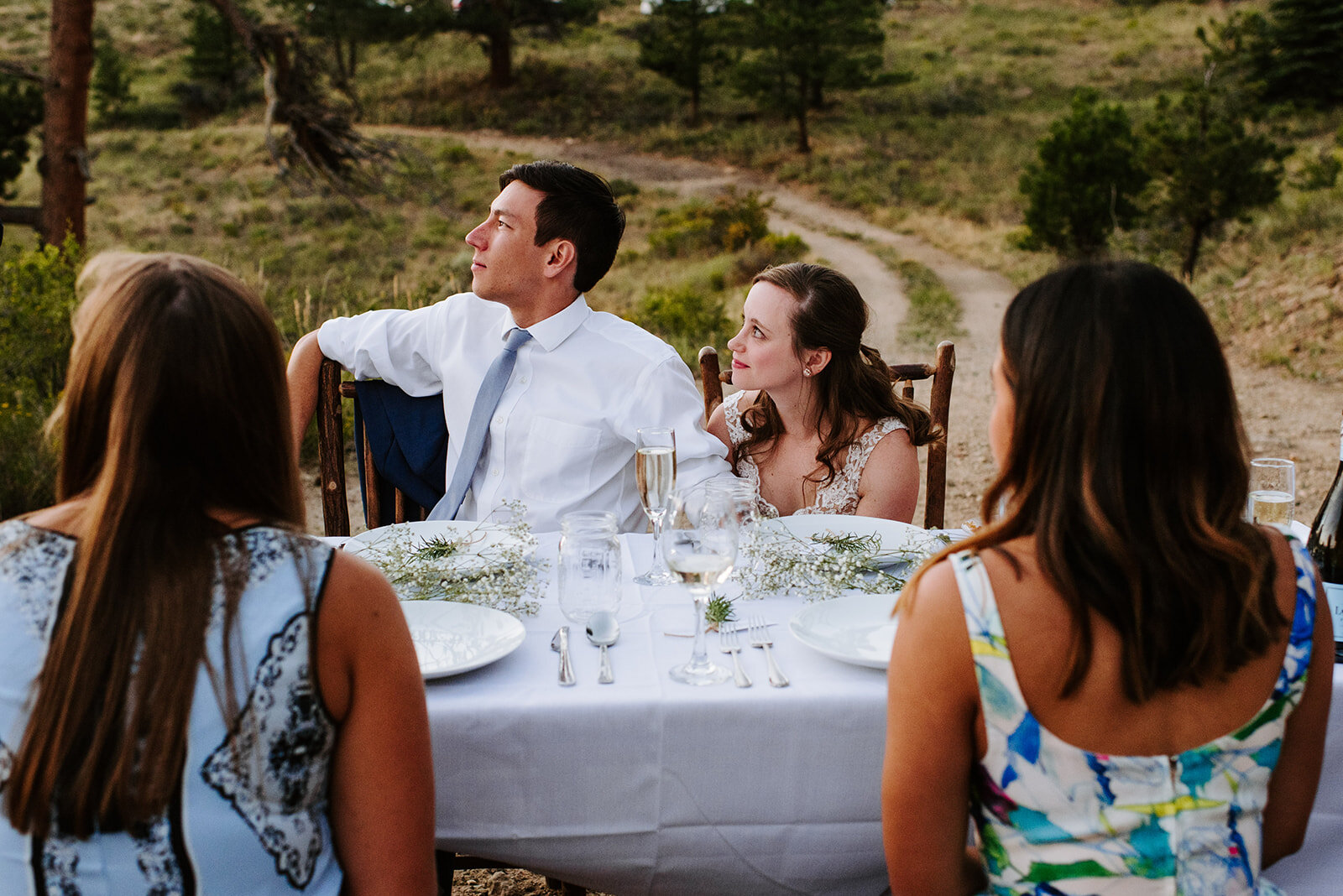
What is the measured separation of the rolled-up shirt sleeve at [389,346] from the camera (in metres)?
3.10

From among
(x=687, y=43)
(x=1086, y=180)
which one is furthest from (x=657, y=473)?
(x=687, y=43)

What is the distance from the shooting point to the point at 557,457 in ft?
9.84

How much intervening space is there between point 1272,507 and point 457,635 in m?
1.57

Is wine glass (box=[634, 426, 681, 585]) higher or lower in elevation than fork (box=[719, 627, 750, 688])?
higher

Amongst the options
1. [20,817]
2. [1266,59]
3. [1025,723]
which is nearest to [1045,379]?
[1025,723]

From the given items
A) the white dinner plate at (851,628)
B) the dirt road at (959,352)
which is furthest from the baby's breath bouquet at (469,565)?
the dirt road at (959,352)

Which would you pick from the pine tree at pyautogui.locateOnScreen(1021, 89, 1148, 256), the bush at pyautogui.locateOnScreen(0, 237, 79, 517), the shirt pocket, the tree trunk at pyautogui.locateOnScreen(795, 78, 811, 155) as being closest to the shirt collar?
the shirt pocket

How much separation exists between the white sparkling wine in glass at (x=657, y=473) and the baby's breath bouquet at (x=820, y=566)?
0.21 metres

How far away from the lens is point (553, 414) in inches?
119

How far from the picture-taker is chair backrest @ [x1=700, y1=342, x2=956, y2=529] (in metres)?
3.18

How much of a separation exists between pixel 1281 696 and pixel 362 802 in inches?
46.3

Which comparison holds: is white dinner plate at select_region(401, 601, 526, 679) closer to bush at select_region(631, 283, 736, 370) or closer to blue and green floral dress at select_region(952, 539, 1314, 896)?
blue and green floral dress at select_region(952, 539, 1314, 896)

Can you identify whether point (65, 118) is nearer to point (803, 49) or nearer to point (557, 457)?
point (557, 457)

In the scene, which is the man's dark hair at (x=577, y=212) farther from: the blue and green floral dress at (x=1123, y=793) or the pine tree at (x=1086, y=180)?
the pine tree at (x=1086, y=180)
